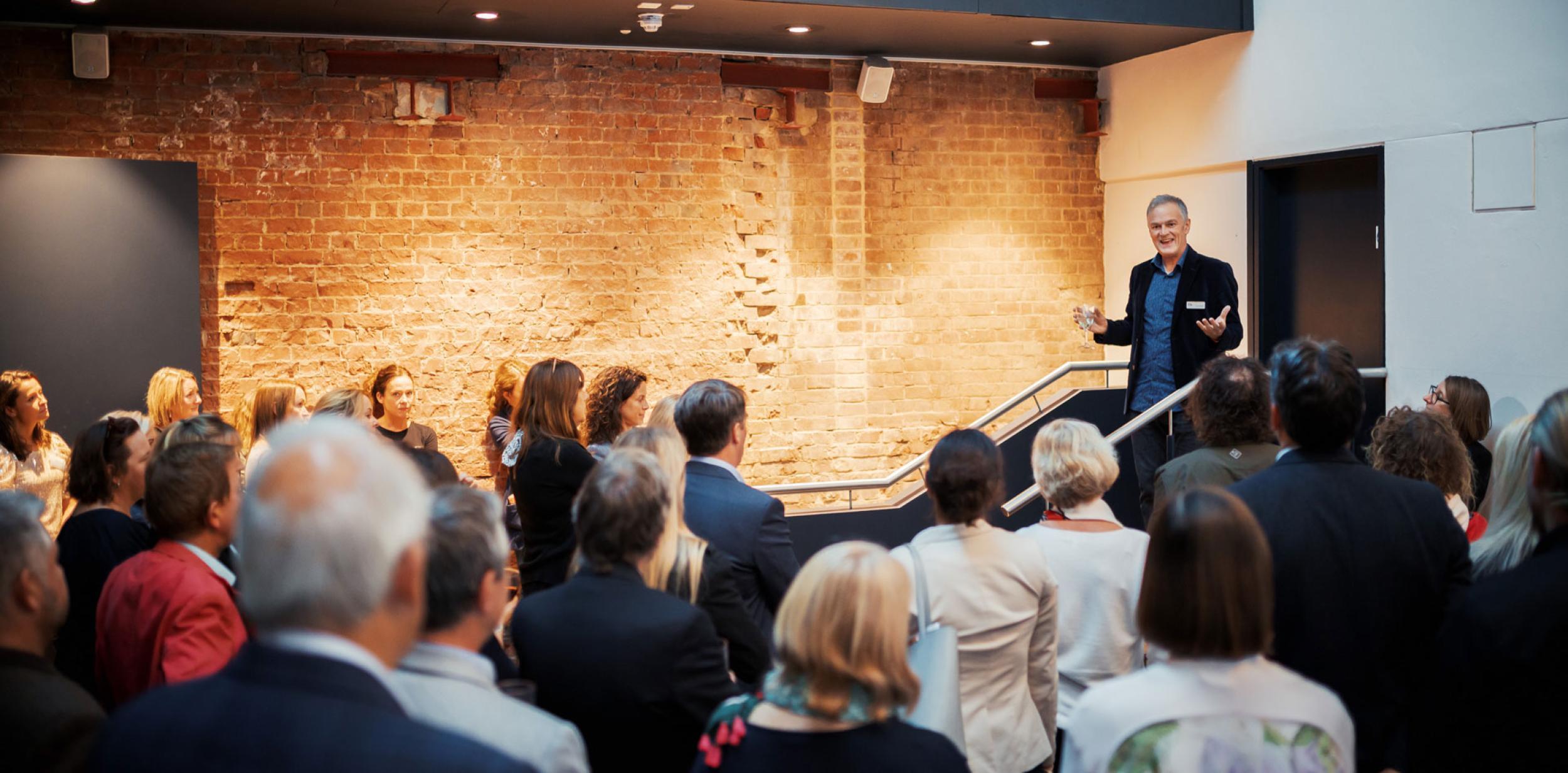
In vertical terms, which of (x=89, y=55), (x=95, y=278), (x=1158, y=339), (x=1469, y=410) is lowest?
(x=1469, y=410)

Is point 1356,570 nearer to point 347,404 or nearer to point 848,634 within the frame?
point 848,634

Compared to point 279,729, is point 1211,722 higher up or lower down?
lower down

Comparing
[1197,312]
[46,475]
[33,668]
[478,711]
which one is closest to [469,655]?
[478,711]

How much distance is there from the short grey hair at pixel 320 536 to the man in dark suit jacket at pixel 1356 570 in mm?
1819

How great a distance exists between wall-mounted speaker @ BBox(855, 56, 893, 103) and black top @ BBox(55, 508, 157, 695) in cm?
588

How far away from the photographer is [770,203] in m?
8.27

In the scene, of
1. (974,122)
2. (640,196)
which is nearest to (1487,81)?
Answer: (974,122)

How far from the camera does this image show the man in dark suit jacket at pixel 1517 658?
2.09 metres

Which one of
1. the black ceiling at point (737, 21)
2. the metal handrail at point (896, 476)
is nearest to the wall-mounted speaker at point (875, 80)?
the black ceiling at point (737, 21)

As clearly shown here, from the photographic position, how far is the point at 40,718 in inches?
73.0

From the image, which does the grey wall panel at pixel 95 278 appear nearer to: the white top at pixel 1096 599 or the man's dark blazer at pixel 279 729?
the white top at pixel 1096 599

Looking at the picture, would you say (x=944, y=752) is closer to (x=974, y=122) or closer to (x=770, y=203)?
(x=770, y=203)

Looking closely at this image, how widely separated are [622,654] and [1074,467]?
137 cm

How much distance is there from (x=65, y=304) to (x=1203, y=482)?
5535 mm
